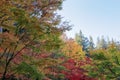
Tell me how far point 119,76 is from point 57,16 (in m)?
12.7

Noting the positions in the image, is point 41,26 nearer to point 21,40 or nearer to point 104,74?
point 21,40

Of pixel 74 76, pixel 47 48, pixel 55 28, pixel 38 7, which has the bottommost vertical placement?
pixel 74 76

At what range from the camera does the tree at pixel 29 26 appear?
41.4 ft

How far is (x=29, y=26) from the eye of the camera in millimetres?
13156

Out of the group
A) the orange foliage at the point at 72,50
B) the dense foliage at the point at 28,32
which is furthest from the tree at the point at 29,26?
the orange foliage at the point at 72,50

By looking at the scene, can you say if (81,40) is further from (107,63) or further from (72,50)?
(107,63)

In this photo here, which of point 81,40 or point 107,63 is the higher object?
point 81,40

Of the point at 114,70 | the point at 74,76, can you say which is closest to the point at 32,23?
the point at 114,70

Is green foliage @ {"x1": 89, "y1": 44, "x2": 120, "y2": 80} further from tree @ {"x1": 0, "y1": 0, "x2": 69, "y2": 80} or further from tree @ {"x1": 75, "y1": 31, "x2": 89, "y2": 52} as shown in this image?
tree @ {"x1": 75, "y1": 31, "x2": 89, "y2": 52}

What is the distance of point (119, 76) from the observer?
981 inches

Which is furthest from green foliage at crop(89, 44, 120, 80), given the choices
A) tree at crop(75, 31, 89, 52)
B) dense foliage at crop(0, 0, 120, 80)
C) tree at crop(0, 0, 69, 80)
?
tree at crop(75, 31, 89, 52)

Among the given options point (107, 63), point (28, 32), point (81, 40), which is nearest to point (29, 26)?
point (28, 32)

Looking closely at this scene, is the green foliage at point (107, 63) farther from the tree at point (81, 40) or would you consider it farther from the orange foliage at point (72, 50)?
the tree at point (81, 40)

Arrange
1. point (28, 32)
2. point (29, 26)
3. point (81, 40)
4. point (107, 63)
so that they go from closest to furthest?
point (29, 26) < point (28, 32) < point (107, 63) < point (81, 40)
